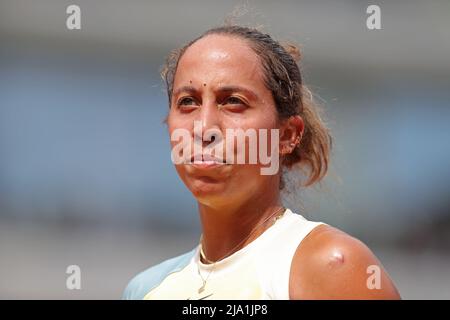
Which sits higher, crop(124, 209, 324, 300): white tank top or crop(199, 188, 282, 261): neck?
crop(199, 188, 282, 261): neck

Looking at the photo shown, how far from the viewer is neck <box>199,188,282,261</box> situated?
1.58 m

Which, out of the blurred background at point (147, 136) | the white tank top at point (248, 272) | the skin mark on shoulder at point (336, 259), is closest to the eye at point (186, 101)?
the white tank top at point (248, 272)

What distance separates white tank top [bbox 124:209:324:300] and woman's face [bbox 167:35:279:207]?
0.33ft

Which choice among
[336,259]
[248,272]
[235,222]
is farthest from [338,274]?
[235,222]

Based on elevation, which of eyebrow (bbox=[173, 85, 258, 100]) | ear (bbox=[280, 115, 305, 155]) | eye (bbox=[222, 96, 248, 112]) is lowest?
ear (bbox=[280, 115, 305, 155])

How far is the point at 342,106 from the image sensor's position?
4.17m

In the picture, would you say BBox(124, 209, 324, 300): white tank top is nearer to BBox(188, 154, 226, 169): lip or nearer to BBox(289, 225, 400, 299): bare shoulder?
BBox(289, 225, 400, 299): bare shoulder

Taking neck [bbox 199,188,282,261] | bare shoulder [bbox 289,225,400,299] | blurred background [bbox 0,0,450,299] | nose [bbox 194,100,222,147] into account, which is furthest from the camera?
blurred background [bbox 0,0,450,299]

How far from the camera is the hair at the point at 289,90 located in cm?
160

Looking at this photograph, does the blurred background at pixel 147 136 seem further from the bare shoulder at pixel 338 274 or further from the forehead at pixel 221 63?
the bare shoulder at pixel 338 274

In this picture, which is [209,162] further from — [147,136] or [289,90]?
[147,136]

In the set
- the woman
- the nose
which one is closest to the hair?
the woman
